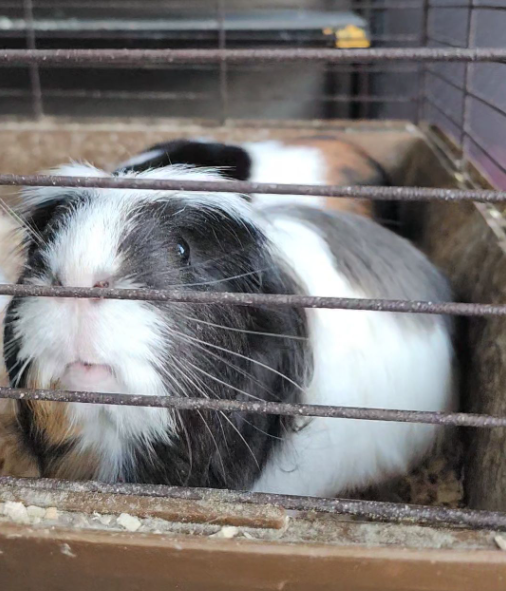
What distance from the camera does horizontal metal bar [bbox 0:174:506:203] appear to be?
625 millimetres

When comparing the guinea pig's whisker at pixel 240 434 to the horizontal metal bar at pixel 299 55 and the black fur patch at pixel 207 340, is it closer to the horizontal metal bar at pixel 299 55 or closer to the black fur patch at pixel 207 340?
the black fur patch at pixel 207 340

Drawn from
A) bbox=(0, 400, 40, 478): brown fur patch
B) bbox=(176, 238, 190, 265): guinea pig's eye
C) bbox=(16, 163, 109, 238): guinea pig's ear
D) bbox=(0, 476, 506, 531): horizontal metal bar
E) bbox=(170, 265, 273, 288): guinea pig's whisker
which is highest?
bbox=(16, 163, 109, 238): guinea pig's ear

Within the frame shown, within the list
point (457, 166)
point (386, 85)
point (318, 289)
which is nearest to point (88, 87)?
point (386, 85)

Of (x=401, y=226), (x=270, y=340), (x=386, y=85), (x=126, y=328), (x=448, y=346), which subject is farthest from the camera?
(x=386, y=85)

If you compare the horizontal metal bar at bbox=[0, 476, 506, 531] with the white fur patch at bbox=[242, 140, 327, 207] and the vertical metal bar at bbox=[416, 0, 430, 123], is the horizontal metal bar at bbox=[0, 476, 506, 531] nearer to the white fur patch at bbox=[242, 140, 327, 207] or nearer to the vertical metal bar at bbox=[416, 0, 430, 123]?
the white fur patch at bbox=[242, 140, 327, 207]

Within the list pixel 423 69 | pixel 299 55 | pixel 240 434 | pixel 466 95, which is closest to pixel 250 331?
pixel 240 434

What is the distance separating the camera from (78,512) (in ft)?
2.18

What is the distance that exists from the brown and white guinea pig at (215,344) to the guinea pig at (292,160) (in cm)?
57

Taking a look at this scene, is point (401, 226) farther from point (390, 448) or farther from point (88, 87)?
point (88, 87)

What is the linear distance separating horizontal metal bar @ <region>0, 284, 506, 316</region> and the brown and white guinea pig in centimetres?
7

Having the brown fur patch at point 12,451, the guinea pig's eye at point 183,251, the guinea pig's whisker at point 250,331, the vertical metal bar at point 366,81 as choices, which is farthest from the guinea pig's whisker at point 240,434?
the vertical metal bar at point 366,81

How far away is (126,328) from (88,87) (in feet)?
8.48

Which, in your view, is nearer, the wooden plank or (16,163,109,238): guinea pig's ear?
the wooden plank

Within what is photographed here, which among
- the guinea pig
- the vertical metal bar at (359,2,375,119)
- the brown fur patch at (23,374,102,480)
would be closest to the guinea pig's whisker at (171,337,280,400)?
the brown fur patch at (23,374,102,480)
